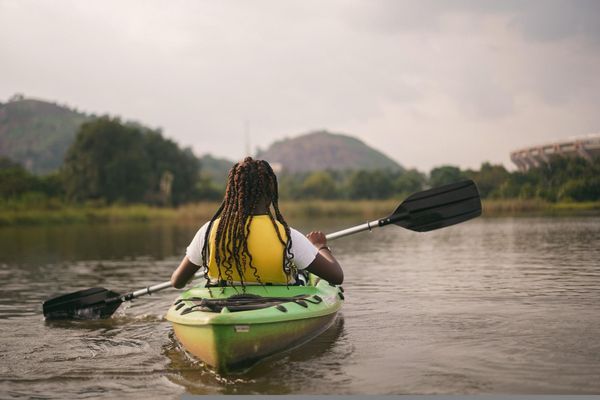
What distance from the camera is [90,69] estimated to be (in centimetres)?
1155

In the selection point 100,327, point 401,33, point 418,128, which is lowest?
point 100,327

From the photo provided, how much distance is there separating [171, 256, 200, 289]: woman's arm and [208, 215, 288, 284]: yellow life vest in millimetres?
242

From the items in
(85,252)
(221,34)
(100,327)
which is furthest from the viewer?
(85,252)

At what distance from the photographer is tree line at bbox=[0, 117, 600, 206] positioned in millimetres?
14706

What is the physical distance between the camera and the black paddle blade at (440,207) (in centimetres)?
564

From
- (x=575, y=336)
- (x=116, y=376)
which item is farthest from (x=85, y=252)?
(x=575, y=336)

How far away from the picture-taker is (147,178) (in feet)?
126

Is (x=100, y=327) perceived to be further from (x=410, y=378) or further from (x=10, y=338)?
(x=410, y=378)

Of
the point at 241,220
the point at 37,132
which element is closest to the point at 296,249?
the point at 241,220

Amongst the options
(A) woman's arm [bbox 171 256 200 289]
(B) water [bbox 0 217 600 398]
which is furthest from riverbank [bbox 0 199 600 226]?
(A) woman's arm [bbox 171 256 200 289]

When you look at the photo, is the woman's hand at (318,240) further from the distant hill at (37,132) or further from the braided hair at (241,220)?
the distant hill at (37,132)

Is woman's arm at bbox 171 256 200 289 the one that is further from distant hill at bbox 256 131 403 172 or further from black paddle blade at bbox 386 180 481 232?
distant hill at bbox 256 131 403 172

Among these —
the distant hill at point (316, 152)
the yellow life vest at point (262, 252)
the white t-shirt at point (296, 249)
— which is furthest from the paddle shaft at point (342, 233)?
the distant hill at point (316, 152)

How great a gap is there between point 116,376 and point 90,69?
878cm
